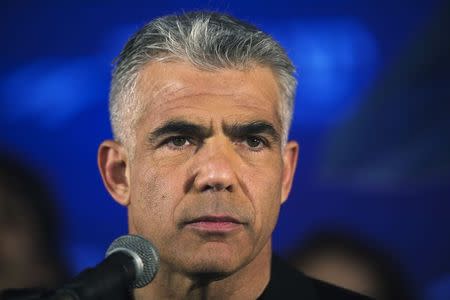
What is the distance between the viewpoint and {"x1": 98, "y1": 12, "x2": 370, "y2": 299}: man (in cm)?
263

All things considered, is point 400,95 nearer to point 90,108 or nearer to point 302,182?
point 302,182

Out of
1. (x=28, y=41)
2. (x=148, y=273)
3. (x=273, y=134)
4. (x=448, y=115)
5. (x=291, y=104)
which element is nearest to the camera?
(x=148, y=273)

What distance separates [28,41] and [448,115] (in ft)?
7.88

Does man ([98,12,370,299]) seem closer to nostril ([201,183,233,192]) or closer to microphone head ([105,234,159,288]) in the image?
nostril ([201,183,233,192])

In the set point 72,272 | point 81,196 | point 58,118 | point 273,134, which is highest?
point 273,134

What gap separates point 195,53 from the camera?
2826 mm

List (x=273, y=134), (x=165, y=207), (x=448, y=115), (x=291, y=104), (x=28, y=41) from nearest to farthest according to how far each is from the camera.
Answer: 1. (x=165, y=207)
2. (x=273, y=134)
3. (x=291, y=104)
4. (x=448, y=115)
5. (x=28, y=41)

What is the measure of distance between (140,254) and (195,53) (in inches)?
41.3

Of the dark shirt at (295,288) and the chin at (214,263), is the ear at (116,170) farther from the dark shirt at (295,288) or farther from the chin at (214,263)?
the dark shirt at (295,288)

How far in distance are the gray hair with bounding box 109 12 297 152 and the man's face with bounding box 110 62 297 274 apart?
0.14 ft

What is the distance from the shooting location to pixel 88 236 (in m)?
4.15

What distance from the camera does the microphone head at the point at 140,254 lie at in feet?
6.55

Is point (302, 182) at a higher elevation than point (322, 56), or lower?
lower

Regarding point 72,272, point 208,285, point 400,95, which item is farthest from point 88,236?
point 400,95
